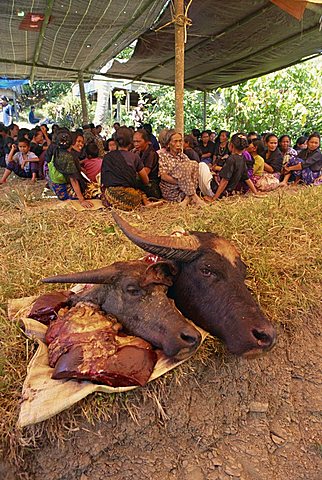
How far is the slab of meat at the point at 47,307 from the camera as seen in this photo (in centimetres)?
216

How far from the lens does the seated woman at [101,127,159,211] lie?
Answer: 5.01m

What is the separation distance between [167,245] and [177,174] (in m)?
3.45

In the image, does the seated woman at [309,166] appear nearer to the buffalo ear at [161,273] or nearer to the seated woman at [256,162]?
the seated woman at [256,162]

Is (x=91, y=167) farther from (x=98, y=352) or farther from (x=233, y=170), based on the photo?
(x=98, y=352)

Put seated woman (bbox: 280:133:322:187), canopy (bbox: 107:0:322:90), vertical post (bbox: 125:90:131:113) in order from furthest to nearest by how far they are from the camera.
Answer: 1. vertical post (bbox: 125:90:131:113)
2. seated woman (bbox: 280:133:322:187)
3. canopy (bbox: 107:0:322:90)

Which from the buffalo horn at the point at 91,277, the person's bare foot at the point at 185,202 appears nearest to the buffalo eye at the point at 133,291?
the buffalo horn at the point at 91,277

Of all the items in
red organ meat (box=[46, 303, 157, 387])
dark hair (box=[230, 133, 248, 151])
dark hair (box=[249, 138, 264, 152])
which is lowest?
red organ meat (box=[46, 303, 157, 387])

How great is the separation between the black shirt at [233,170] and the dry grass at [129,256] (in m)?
1.08

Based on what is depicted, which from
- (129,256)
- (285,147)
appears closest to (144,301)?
(129,256)

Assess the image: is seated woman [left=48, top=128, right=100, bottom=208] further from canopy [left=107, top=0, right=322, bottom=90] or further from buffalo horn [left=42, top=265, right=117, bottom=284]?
→ buffalo horn [left=42, top=265, right=117, bottom=284]

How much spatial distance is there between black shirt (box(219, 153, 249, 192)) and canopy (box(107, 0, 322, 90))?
6.73 ft

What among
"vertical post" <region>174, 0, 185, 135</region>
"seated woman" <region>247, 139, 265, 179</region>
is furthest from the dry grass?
"seated woman" <region>247, 139, 265, 179</region>

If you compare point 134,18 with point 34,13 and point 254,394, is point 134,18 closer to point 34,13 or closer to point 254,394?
point 34,13

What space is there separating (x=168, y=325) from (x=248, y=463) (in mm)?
A: 979
